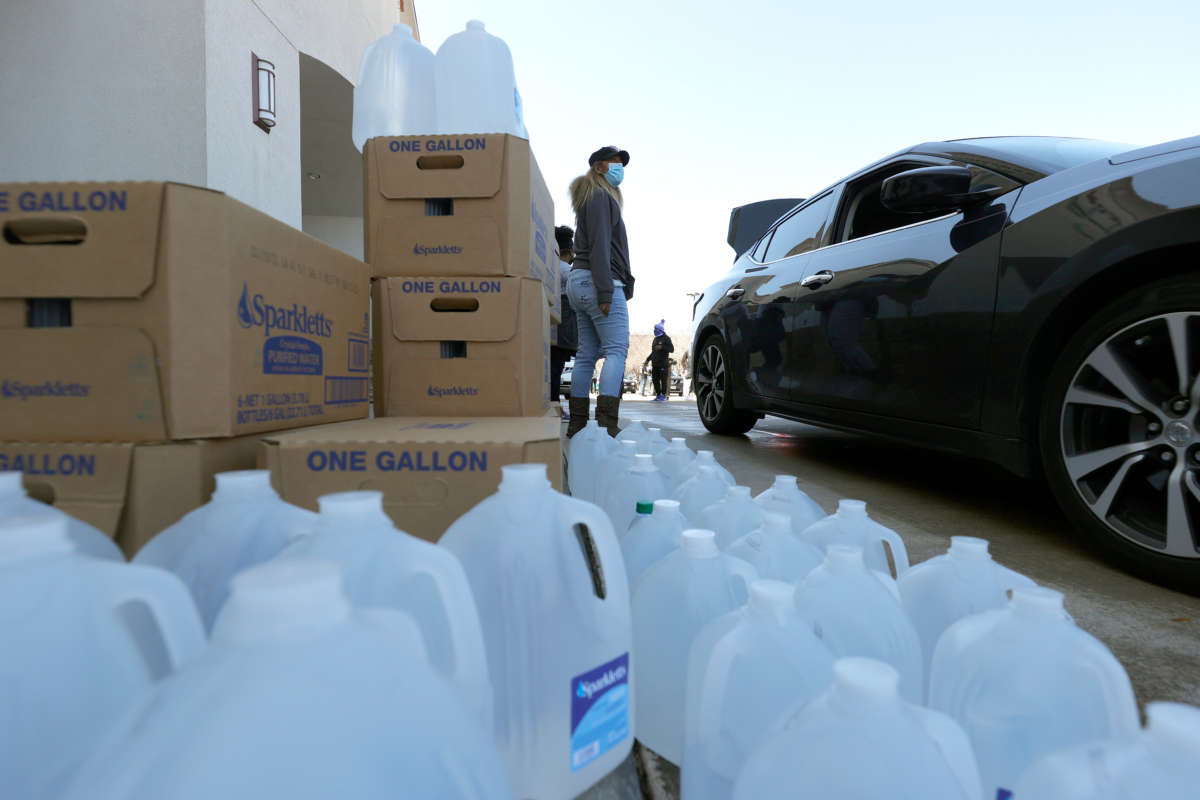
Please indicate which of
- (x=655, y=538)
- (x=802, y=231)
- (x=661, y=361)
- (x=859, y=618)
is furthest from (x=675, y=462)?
(x=661, y=361)

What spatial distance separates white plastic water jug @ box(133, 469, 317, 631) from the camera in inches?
30.7

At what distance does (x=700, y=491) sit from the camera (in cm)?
161

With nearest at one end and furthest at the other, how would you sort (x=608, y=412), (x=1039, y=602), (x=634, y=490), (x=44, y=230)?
(x=1039, y=602) < (x=44, y=230) < (x=634, y=490) < (x=608, y=412)

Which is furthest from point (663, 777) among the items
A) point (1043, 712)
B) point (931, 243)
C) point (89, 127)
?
point (89, 127)

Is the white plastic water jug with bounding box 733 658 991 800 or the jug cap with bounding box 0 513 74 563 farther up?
the jug cap with bounding box 0 513 74 563

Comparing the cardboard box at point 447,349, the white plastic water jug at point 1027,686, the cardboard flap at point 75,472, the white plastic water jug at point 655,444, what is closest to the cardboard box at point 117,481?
the cardboard flap at point 75,472

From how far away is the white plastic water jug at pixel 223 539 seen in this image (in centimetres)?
78

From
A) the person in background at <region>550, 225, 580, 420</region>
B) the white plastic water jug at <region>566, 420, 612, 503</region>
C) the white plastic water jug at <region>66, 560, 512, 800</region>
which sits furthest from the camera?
the person in background at <region>550, 225, 580, 420</region>

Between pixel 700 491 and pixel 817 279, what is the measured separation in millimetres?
1635

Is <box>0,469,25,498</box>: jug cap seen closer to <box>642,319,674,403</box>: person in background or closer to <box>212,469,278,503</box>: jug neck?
<box>212,469,278,503</box>: jug neck

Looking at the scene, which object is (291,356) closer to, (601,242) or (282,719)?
(282,719)

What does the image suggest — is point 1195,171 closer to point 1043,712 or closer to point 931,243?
point 931,243

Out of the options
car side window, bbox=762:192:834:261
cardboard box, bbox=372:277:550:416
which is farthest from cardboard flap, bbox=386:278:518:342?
car side window, bbox=762:192:834:261

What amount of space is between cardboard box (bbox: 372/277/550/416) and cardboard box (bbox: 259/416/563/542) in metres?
0.64
